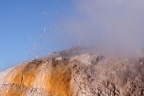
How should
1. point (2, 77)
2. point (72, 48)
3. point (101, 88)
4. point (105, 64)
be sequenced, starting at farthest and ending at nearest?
point (72, 48) < point (2, 77) < point (105, 64) < point (101, 88)

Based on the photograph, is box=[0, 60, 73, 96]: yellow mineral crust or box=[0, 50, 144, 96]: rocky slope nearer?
box=[0, 50, 144, 96]: rocky slope

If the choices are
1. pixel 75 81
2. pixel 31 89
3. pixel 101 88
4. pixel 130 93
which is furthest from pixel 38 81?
pixel 130 93

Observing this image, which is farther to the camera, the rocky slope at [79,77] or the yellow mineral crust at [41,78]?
the yellow mineral crust at [41,78]

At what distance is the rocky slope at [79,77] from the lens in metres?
19.6

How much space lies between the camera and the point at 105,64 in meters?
20.8

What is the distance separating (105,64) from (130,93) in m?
2.42

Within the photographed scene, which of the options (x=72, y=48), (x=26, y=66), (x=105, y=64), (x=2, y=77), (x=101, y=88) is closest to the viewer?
(x=101, y=88)

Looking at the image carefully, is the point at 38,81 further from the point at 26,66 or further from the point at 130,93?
the point at 130,93

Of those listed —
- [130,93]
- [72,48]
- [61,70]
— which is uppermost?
[72,48]

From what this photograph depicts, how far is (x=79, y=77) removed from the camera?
19922 millimetres

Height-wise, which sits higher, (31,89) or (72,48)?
(72,48)

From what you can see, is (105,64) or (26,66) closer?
(105,64)

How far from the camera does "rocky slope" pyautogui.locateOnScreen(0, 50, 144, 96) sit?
19.6 metres

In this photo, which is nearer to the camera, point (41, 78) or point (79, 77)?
point (79, 77)
